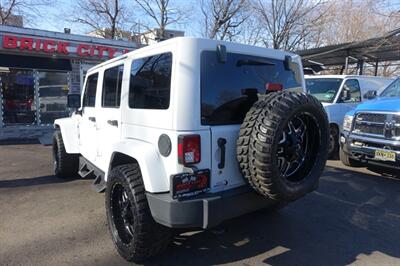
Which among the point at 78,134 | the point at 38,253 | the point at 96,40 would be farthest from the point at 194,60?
the point at 96,40

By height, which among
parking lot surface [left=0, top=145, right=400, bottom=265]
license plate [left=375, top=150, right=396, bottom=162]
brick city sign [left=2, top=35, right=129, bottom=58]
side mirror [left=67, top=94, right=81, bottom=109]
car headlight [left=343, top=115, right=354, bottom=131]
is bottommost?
parking lot surface [left=0, top=145, right=400, bottom=265]

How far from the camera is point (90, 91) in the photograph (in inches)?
229

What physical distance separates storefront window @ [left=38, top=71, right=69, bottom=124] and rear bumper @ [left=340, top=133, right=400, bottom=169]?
34.5ft

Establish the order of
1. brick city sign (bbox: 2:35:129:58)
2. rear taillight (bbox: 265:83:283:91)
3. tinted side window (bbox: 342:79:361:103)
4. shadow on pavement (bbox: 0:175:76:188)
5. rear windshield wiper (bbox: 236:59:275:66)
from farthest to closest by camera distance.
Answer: brick city sign (bbox: 2:35:129:58) → tinted side window (bbox: 342:79:361:103) → shadow on pavement (bbox: 0:175:76:188) → rear taillight (bbox: 265:83:283:91) → rear windshield wiper (bbox: 236:59:275:66)

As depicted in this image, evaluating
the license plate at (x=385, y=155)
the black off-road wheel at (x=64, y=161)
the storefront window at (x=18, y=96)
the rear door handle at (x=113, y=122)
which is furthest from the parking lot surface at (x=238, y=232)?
the storefront window at (x=18, y=96)

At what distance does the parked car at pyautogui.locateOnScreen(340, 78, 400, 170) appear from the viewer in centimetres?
645

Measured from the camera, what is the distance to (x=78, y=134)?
20.8 ft

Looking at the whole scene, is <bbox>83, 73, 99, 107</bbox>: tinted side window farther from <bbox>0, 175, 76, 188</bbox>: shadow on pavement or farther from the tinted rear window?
the tinted rear window

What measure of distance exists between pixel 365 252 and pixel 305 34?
31201 millimetres

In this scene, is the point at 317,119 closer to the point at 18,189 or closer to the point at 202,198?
the point at 202,198

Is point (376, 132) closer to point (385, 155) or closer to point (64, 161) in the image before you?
point (385, 155)

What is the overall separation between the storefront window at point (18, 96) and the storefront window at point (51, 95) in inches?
11.1

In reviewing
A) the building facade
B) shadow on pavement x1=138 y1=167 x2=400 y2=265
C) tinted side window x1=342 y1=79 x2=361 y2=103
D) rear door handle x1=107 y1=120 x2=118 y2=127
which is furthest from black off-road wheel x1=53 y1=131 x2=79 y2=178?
the building facade

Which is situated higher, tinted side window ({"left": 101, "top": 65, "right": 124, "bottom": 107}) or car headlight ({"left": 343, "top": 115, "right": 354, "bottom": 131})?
tinted side window ({"left": 101, "top": 65, "right": 124, "bottom": 107})
